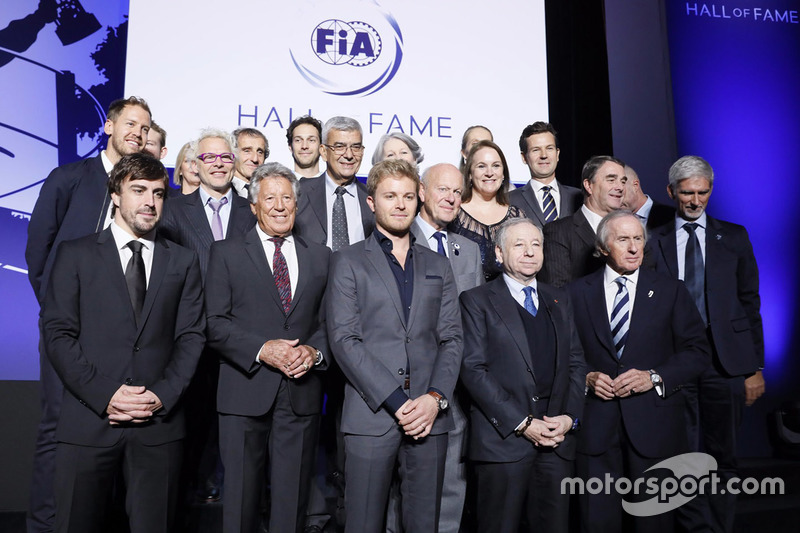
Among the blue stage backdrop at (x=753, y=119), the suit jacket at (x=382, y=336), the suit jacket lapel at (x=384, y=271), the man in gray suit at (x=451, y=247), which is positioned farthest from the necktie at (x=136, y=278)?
the blue stage backdrop at (x=753, y=119)

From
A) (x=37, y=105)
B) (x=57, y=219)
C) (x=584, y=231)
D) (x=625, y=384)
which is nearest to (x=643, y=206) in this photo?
(x=584, y=231)

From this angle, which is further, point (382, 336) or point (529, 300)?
point (529, 300)

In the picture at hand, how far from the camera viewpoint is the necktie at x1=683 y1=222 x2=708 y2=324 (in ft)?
11.6

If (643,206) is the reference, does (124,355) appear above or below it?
below

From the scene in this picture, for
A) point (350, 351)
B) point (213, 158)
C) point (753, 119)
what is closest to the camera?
point (350, 351)

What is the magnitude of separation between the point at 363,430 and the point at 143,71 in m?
3.31

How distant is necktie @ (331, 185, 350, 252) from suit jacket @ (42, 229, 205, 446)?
1.02 meters

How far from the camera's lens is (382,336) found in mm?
2561

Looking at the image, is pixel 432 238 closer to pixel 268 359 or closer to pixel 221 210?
pixel 268 359

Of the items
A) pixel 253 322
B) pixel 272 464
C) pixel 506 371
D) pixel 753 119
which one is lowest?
pixel 272 464

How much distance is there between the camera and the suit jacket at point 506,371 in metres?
2.64

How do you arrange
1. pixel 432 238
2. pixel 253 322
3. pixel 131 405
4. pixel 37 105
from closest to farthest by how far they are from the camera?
1. pixel 131 405
2. pixel 253 322
3. pixel 432 238
4. pixel 37 105

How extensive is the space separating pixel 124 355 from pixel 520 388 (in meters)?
1.56

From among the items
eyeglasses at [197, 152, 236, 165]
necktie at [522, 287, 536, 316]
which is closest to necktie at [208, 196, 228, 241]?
eyeglasses at [197, 152, 236, 165]
